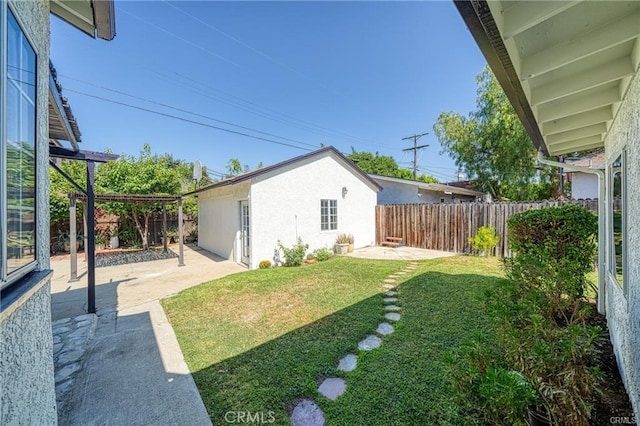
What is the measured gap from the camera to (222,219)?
40.0ft

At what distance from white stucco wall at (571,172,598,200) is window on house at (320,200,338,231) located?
1496 centimetres

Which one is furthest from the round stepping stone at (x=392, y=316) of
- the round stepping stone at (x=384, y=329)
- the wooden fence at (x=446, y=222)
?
the wooden fence at (x=446, y=222)

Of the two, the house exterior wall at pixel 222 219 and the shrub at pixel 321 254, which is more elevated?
the house exterior wall at pixel 222 219

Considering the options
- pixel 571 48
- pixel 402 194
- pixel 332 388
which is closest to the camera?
pixel 571 48

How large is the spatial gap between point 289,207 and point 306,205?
0.85 meters

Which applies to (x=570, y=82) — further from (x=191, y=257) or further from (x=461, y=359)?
(x=191, y=257)

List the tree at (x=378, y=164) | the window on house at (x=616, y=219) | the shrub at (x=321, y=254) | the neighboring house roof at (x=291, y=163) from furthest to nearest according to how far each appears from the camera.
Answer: the tree at (x=378, y=164)
the shrub at (x=321, y=254)
the neighboring house roof at (x=291, y=163)
the window on house at (x=616, y=219)

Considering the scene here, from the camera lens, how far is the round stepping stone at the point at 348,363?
3.32m

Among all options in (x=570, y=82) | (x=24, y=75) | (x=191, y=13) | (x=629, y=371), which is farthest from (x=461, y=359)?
(x=191, y=13)

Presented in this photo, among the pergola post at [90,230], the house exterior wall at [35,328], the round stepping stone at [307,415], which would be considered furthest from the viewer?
the pergola post at [90,230]

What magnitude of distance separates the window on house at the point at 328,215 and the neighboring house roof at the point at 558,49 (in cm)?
889

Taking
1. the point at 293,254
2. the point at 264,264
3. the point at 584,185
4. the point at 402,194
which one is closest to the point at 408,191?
the point at 402,194

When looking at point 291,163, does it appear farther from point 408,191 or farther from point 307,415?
point 408,191

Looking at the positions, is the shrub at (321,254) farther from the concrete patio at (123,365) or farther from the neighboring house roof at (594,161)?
the neighboring house roof at (594,161)
